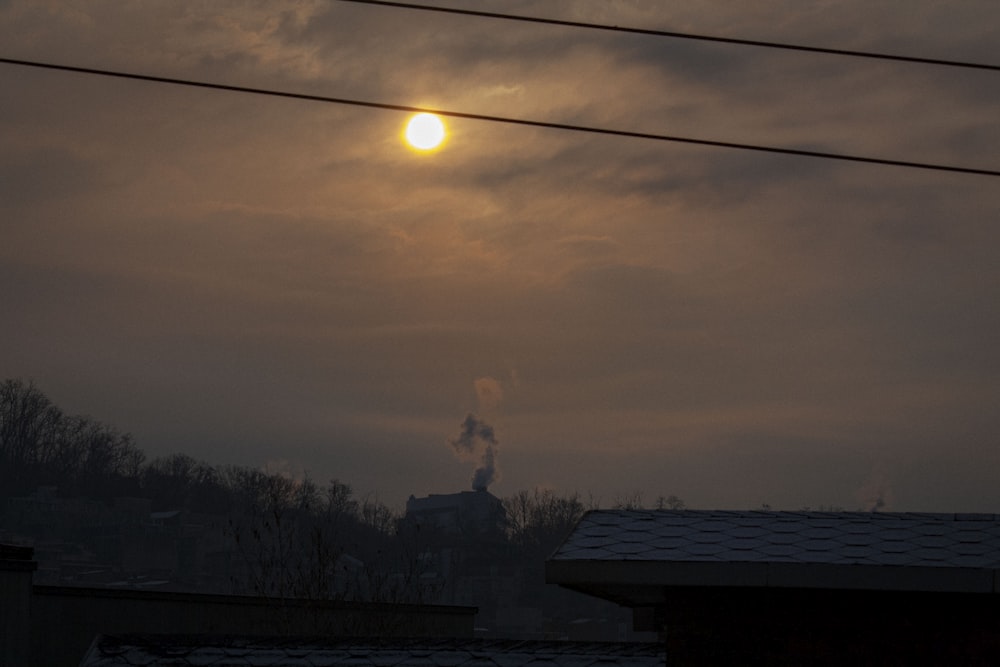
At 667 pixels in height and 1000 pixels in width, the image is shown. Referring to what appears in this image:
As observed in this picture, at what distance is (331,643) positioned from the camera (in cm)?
1479

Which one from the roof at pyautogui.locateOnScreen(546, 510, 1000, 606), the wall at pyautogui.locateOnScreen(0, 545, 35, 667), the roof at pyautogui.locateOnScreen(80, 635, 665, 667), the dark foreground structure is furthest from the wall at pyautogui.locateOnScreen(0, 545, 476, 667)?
the dark foreground structure

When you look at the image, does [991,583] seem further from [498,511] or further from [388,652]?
[498,511]

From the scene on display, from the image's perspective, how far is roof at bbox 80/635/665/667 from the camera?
46.1ft

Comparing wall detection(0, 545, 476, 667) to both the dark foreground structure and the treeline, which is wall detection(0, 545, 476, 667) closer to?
the dark foreground structure

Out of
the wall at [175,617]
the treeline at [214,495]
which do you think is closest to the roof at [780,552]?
the wall at [175,617]

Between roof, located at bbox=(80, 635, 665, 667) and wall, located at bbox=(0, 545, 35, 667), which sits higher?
wall, located at bbox=(0, 545, 35, 667)

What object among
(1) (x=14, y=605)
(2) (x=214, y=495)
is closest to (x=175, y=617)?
(1) (x=14, y=605)

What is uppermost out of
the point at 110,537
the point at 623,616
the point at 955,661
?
the point at 110,537

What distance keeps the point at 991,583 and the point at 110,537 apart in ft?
394

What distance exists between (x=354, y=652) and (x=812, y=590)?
5551 mm

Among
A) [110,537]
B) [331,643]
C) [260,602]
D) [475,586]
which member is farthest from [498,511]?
[331,643]

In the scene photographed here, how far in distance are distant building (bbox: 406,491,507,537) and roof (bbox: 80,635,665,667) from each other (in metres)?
103

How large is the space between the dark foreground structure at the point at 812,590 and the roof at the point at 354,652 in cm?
241

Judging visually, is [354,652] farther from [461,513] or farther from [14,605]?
[461,513]
